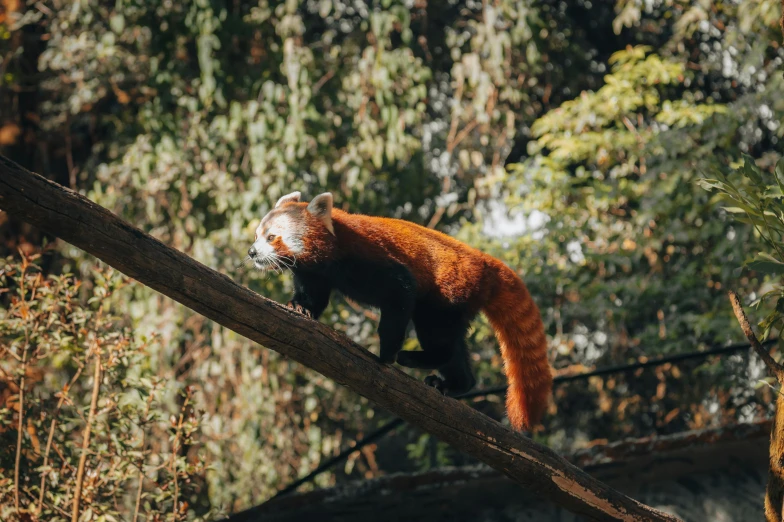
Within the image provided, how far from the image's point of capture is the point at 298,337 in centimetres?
236

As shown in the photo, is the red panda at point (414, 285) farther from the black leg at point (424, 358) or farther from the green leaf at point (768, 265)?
the green leaf at point (768, 265)

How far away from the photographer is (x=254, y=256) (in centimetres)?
285

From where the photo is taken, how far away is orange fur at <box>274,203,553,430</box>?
9.58ft

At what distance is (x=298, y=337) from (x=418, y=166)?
4.26 meters

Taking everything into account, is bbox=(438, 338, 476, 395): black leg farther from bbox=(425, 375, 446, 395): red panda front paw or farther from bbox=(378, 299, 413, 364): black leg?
bbox=(378, 299, 413, 364): black leg

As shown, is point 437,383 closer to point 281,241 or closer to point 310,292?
point 310,292

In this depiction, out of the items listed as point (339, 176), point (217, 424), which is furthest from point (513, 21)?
point (217, 424)

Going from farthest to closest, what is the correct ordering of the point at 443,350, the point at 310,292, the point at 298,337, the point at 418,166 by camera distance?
the point at 418,166 < the point at 443,350 < the point at 310,292 < the point at 298,337

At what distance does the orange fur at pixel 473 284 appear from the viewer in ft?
9.58

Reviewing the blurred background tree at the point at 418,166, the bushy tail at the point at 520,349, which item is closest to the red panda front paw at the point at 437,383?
the bushy tail at the point at 520,349

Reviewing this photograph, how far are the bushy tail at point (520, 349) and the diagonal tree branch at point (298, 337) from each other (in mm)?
261

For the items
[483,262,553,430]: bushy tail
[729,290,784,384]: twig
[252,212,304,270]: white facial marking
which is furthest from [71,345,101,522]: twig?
[729,290,784,384]: twig

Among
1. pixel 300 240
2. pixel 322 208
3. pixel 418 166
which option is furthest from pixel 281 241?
pixel 418 166

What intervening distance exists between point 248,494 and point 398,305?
3530mm
